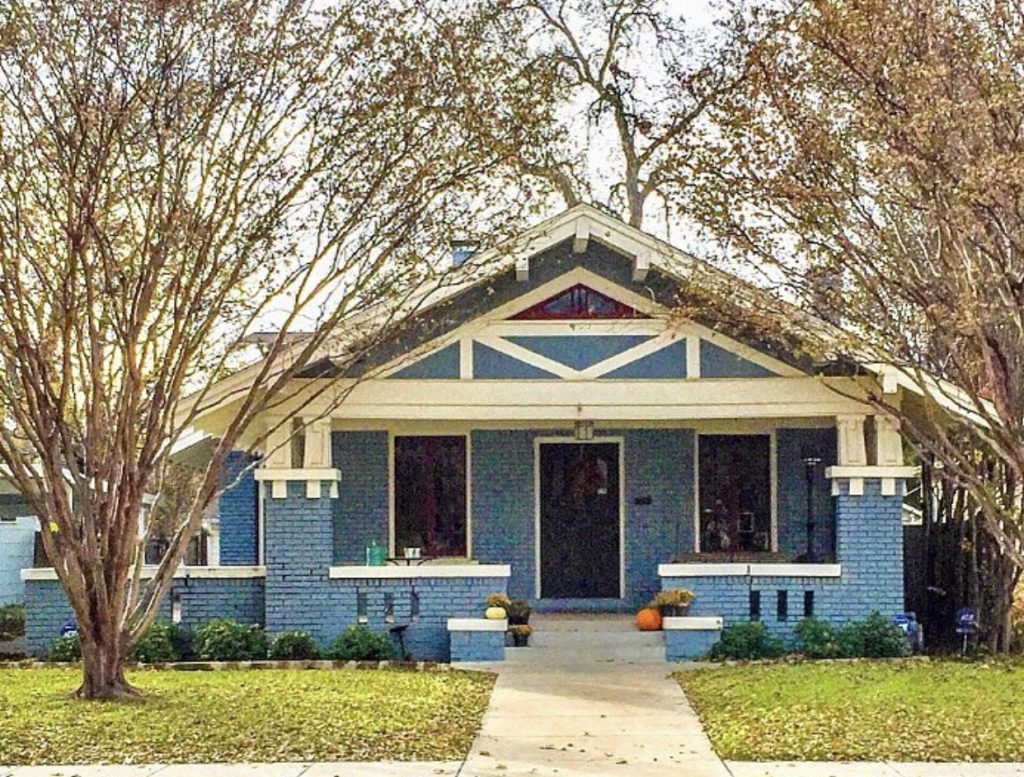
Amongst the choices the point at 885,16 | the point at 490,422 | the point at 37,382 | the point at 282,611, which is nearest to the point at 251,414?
the point at 37,382

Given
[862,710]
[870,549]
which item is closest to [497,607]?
[870,549]

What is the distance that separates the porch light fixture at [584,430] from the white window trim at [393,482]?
5.00ft

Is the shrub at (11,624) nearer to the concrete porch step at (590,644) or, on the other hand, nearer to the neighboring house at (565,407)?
the neighboring house at (565,407)

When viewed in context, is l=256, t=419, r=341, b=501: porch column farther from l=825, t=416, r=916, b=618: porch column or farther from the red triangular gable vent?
l=825, t=416, r=916, b=618: porch column

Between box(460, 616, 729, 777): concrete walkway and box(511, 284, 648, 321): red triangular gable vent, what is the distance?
3543 mm

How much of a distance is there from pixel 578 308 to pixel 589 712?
18.0ft

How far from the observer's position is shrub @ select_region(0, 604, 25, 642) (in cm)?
2044

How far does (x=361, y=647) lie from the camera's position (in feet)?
49.9

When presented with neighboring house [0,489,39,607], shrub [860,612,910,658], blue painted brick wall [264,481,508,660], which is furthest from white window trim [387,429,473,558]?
neighboring house [0,489,39,607]

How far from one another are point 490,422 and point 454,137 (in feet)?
14.9

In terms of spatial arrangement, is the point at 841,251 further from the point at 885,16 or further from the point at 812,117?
the point at 885,16

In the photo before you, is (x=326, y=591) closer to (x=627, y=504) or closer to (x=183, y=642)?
(x=183, y=642)

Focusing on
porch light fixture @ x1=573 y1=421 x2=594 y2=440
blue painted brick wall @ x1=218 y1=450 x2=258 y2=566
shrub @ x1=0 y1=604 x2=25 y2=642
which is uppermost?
porch light fixture @ x1=573 y1=421 x2=594 y2=440

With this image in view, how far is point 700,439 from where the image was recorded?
58.3 ft
